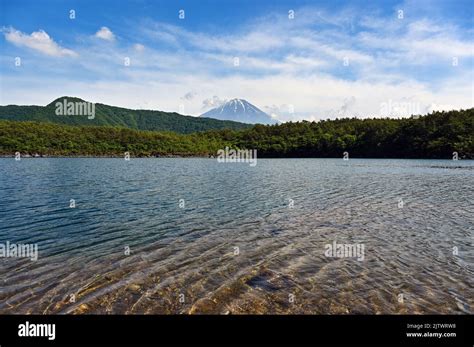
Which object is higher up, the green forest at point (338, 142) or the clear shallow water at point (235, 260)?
the green forest at point (338, 142)

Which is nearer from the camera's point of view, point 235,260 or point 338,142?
point 235,260

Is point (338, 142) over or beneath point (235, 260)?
over

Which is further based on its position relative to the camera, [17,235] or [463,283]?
[17,235]

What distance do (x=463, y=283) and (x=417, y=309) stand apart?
9.61 feet

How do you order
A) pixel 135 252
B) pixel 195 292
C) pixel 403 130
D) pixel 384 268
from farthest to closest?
pixel 403 130 < pixel 135 252 < pixel 384 268 < pixel 195 292

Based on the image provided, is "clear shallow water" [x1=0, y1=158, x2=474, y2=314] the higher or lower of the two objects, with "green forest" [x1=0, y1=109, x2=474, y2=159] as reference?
lower

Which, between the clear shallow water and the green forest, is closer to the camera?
the clear shallow water

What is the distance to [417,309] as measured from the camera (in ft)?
31.8

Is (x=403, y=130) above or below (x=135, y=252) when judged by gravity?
above

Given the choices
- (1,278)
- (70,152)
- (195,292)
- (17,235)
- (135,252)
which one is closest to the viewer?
(195,292)

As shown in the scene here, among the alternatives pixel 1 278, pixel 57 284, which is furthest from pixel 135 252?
pixel 1 278

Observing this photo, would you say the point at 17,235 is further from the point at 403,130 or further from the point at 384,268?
the point at 403,130

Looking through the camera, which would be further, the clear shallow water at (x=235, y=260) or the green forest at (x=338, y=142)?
the green forest at (x=338, y=142)
